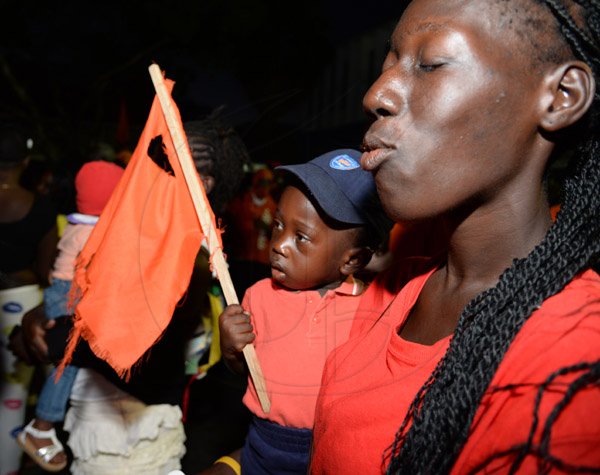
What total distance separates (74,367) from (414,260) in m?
2.01

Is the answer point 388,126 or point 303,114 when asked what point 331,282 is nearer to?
point 303,114

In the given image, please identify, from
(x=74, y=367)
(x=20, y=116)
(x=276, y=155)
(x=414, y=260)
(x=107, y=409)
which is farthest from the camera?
(x=20, y=116)

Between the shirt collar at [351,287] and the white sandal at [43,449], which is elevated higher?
the shirt collar at [351,287]

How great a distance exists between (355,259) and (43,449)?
2.04 metres

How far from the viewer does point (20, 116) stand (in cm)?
1158

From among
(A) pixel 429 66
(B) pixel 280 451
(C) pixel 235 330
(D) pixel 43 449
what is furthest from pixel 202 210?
(D) pixel 43 449

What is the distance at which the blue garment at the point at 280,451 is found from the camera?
194cm

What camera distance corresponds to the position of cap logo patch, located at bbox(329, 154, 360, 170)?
192 cm

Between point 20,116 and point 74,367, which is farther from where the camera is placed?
point 20,116

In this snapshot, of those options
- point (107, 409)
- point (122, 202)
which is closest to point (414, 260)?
point (122, 202)

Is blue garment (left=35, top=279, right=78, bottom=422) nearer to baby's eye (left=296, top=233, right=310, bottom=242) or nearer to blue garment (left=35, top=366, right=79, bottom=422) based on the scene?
blue garment (left=35, top=366, right=79, bottom=422)

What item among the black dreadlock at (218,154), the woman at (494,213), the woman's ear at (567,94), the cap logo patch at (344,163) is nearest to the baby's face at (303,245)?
the cap logo patch at (344,163)

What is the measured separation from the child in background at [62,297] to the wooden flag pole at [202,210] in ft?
3.12

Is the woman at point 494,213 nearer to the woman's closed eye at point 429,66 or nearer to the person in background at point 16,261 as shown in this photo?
the woman's closed eye at point 429,66
